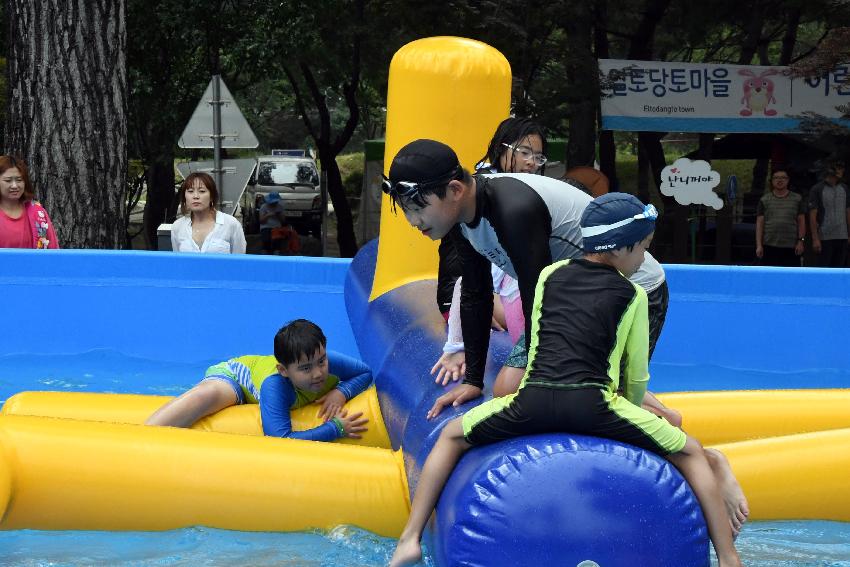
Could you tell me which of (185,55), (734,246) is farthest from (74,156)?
(734,246)

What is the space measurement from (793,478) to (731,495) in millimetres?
712

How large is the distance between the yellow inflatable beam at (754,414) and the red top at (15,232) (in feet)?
12.5

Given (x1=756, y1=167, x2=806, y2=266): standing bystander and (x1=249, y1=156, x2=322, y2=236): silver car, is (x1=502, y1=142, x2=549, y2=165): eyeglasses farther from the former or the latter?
(x1=249, y1=156, x2=322, y2=236): silver car

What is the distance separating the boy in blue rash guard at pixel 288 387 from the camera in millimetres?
3934

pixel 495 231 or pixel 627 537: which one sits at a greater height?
pixel 495 231

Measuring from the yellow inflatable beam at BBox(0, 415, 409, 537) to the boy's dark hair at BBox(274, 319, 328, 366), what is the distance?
1.70ft

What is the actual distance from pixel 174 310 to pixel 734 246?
21.8 feet

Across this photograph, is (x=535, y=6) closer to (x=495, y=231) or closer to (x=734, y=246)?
(x=734, y=246)

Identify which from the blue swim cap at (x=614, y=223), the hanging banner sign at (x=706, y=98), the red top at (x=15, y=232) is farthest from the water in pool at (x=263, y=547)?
the hanging banner sign at (x=706, y=98)

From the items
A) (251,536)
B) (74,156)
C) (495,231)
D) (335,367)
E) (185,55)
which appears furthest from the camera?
(185,55)

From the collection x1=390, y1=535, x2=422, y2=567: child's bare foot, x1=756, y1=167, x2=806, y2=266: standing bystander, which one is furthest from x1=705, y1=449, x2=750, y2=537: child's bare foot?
x1=756, y1=167, x2=806, y2=266: standing bystander

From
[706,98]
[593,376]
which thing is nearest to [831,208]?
[706,98]

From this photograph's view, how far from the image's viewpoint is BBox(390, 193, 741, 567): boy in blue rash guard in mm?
2619

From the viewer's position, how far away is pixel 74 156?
289 inches
